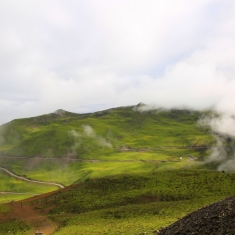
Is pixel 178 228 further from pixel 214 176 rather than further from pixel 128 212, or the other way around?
pixel 214 176

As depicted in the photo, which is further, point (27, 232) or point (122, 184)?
point (122, 184)

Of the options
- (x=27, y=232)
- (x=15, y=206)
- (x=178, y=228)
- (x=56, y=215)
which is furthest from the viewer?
(x=15, y=206)

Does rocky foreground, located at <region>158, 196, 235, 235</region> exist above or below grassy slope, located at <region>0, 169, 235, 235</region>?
above

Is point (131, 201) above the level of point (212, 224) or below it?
below

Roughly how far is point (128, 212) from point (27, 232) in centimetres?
2412

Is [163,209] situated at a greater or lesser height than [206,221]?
lesser

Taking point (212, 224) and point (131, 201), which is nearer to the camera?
point (212, 224)

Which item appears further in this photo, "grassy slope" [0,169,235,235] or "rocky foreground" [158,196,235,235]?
"grassy slope" [0,169,235,235]

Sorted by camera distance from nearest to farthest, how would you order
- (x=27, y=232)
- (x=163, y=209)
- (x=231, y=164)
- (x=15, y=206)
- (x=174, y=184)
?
1. (x=27, y=232)
2. (x=163, y=209)
3. (x=15, y=206)
4. (x=174, y=184)
5. (x=231, y=164)

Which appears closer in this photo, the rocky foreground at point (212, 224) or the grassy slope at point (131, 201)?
the rocky foreground at point (212, 224)

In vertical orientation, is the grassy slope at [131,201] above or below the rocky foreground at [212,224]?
below

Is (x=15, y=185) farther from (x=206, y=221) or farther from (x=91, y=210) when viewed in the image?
(x=206, y=221)

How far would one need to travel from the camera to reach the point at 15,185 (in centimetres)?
19475

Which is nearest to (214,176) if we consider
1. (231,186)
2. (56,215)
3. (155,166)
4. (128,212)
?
(231,186)
